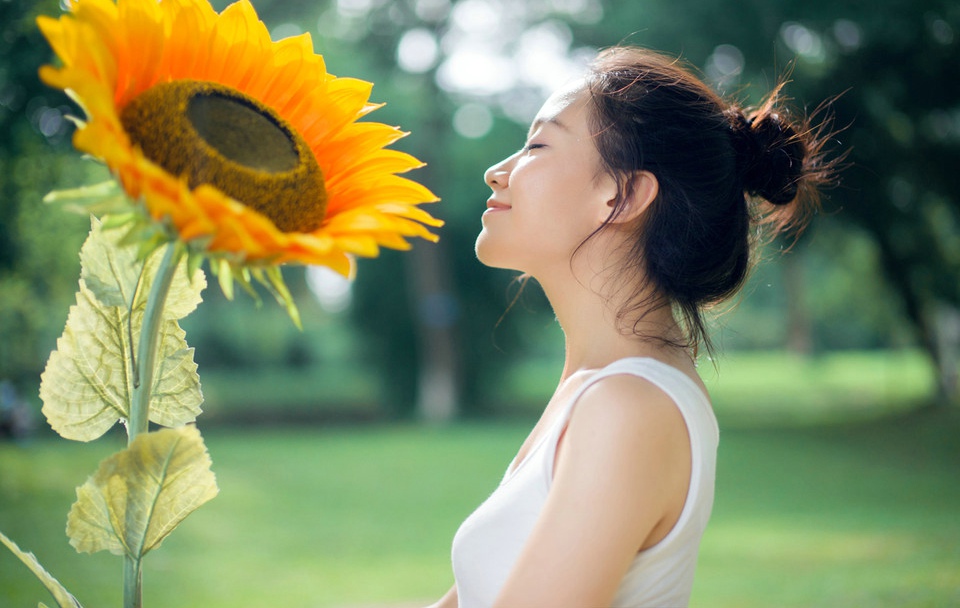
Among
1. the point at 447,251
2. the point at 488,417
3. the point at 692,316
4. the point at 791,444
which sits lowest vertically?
the point at 488,417

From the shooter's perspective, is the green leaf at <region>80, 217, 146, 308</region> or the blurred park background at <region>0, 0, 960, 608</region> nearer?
the green leaf at <region>80, 217, 146, 308</region>

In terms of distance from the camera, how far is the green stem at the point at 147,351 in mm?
898

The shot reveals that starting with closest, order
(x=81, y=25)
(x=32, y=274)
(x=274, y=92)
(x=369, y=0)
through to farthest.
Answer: (x=81, y=25), (x=274, y=92), (x=32, y=274), (x=369, y=0)

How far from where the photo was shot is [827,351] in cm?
2992

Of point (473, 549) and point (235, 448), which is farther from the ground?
point (473, 549)

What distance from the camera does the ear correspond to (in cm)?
146

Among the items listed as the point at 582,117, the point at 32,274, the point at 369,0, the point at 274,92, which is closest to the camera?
the point at 274,92

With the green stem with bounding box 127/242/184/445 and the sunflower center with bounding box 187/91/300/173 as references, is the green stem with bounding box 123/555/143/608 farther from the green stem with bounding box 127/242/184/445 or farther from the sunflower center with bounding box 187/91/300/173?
the sunflower center with bounding box 187/91/300/173

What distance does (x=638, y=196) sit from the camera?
1473mm

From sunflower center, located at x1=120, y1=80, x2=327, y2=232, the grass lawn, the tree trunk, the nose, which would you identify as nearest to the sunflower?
sunflower center, located at x1=120, y1=80, x2=327, y2=232

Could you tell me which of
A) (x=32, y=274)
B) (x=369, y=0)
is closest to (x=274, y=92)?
(x=32, y=274)

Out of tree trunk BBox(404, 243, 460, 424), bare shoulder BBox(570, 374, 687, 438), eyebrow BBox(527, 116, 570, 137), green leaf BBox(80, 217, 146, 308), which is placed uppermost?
eyebrow BBox(527, 116, 570, 137)

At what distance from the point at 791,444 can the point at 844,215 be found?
3137 millimetres

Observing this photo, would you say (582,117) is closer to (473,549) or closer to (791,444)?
(473,549)
